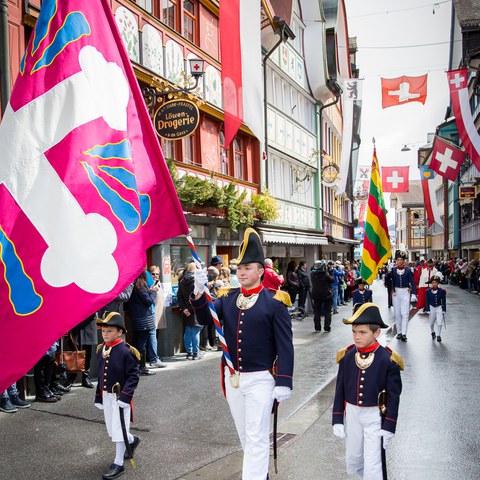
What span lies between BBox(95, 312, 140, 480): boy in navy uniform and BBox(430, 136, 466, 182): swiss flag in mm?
20890

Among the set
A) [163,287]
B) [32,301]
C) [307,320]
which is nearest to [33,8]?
[163,287]

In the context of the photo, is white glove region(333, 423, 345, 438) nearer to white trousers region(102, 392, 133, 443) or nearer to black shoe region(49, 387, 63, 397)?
white trousers region(102, 392, 133, 443)

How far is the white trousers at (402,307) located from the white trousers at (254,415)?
9.60 m

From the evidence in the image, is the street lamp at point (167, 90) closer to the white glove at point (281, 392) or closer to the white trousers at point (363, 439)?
the white glove at point (281, 392)

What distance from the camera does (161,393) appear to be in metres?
8.72

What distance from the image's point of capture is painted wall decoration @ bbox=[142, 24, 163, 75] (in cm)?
1327

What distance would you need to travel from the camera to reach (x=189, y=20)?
52.1 feet

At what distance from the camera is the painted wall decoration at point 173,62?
46.5 ft

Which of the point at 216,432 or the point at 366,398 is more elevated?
the point at 366,398

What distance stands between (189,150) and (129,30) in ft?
12.2

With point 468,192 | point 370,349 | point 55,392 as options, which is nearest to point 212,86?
point 55,392

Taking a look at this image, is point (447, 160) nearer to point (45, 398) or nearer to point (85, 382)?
point (85, 382)

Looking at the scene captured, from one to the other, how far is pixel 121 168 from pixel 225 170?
543 inches

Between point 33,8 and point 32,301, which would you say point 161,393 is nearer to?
point 32,301
